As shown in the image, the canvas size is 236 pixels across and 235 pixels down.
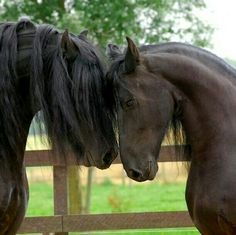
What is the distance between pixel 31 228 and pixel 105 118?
2.95 metres

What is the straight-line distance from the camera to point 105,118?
14.3ft

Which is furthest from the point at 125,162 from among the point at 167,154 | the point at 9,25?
the point at 167,154

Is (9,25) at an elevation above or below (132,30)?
above

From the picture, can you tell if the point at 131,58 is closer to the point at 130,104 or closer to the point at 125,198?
the point at 130,104

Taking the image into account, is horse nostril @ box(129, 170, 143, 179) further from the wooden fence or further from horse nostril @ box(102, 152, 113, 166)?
the wooden fence

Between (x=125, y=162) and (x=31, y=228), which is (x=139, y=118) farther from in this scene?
(x=31, y=228)

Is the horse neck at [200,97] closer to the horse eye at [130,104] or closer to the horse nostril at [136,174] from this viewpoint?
the horse eye at [130,104]

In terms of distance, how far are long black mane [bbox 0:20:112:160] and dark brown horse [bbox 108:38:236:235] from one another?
13cm

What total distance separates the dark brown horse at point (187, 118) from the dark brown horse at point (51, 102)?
0.40 feet

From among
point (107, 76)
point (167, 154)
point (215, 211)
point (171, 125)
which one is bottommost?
point (167, 154)

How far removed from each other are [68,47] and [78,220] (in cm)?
299

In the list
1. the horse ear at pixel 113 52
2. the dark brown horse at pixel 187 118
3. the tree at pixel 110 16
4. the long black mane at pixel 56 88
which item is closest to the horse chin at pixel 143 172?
the dark brown horse at pixel 187 118

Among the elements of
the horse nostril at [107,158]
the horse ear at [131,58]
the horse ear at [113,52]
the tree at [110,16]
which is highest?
the horse ear at [131,58]

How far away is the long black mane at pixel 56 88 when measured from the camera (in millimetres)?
4258
